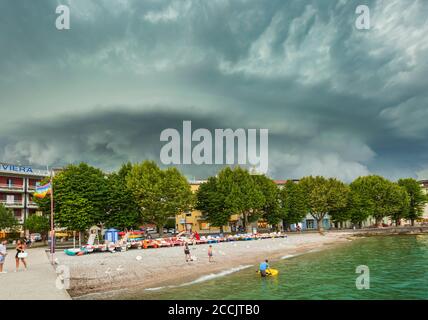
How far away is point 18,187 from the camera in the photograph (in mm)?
87250

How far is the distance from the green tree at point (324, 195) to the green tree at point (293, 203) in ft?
5.27

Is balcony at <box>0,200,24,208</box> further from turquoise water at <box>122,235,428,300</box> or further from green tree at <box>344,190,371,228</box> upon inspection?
green tree at <box>344,190,371,228</box>

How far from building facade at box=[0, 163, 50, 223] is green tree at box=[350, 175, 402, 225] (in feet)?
279

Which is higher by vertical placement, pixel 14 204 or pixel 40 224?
pixel 14 204

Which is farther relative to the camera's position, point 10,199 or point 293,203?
point 293,203

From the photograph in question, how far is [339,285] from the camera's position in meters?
27.3

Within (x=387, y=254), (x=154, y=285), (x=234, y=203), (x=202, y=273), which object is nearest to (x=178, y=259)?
(x=202, y=273)

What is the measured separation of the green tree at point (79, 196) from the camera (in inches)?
2288

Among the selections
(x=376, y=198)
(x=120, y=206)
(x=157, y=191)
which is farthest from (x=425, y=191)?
(x=120, y=206)

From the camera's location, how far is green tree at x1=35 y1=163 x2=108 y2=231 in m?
58.1

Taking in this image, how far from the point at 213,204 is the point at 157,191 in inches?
655

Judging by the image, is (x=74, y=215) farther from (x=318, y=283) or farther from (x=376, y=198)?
(x=376, y=198)

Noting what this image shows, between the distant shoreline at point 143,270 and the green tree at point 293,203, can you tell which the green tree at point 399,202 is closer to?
the green tree at point 293,203

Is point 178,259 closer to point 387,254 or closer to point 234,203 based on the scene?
point 387,254
